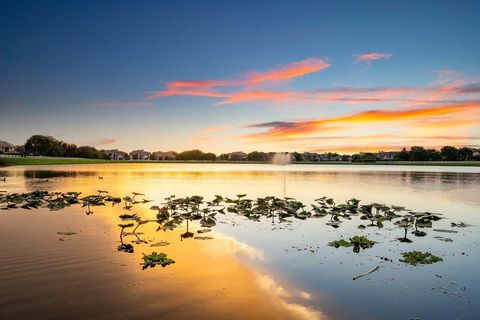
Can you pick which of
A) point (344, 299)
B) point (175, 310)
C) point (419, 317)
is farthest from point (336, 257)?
point (175, 310)

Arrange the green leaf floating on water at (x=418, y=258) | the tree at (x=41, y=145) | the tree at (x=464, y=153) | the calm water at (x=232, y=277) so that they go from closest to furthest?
the calm water at (x=232, y=277), the green leaf floating on water at (x=418, y=258), the tree at (x=41, y=145), the tree at (x=464, y=153)

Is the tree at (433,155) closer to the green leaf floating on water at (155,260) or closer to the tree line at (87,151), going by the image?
the tree line at (87,151)

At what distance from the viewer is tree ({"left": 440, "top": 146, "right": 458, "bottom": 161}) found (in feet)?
559

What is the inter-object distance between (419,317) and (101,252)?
8.09 meters

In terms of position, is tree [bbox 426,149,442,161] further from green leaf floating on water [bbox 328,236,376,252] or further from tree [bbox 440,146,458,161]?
green leaf floating on water [bbox 328,236,376,252]

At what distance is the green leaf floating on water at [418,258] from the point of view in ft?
31.6

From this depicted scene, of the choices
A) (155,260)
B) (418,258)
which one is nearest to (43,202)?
(155,260)

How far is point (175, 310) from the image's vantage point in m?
6.31

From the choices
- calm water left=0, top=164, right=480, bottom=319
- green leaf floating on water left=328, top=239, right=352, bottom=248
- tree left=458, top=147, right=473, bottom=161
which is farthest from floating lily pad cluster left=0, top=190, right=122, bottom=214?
tree left=458, top=147, right=473, bottom=161

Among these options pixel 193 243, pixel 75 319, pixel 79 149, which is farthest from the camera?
pixel 79 149

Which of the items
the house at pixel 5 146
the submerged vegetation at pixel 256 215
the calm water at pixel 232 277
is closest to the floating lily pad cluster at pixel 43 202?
the submerged vegetation at pixel 256 215

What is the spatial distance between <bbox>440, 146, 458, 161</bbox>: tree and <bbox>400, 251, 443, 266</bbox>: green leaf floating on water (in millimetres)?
187062

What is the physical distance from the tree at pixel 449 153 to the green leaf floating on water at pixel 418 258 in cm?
18706

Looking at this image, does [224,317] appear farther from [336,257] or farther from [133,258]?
[336,257]
